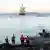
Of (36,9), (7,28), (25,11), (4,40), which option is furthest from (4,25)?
(36,9)

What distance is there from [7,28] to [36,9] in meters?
0.35

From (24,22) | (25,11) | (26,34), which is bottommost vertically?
(26,34)

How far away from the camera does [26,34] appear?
1.02 metres

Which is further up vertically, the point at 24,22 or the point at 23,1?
the point at 23,1

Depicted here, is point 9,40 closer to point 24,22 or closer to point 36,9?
point 24,22

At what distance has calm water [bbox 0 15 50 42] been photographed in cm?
102

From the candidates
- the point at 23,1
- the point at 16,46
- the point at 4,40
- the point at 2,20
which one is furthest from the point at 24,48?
the point at 23,1

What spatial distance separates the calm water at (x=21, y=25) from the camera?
3.34 ft

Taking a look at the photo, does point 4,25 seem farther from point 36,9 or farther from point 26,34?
point 36,9

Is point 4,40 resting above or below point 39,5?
below

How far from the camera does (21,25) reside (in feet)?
3.36

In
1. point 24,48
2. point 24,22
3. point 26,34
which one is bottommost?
point 24,48

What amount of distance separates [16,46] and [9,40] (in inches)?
3.6

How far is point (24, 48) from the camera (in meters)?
1.02
